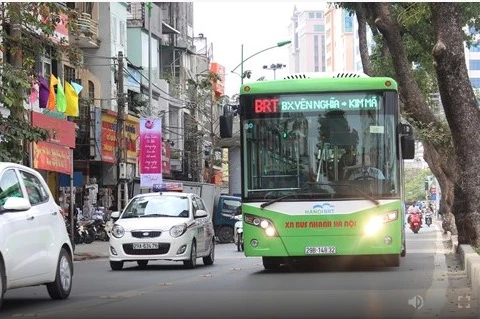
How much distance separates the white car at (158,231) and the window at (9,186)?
807 cm

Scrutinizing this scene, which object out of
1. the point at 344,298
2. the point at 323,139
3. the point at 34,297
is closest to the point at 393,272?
the point at 323,139

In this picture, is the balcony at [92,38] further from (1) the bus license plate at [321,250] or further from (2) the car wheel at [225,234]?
(1) the bus license plate at [321,250]

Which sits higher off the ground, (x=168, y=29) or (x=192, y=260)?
(x=168, y=29)

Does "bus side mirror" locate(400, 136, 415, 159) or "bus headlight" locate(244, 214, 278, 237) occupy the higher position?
"bus side mirror" locate(400, 136, 415, 159)

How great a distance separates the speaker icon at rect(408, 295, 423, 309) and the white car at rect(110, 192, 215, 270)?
8.08m

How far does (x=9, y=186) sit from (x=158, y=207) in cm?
940

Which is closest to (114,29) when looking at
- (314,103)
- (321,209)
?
(314,103)

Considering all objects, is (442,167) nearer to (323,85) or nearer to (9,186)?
(323,85)

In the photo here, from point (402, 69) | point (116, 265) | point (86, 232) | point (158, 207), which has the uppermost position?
point (402, 69)

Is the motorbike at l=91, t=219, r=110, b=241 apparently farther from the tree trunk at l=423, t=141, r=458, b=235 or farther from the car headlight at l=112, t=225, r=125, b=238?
the car headlight at l=112, t=225, r=125, b=238

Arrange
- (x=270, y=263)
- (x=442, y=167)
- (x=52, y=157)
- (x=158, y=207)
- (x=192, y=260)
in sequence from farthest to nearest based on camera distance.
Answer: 1. (x=52, y=157)
2. (x=442, y=167)
3. (x=158, y=207)
4. (x=192, y=260)
5. (x=270, y=263)

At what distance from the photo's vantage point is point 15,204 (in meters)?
10.6

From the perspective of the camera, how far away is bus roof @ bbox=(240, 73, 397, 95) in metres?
17.0

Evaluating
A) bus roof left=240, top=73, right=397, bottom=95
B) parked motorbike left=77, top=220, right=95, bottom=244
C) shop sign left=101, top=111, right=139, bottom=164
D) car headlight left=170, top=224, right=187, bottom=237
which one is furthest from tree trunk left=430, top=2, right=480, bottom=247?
shop sign left=101, top=111, right=139, bottom=164
